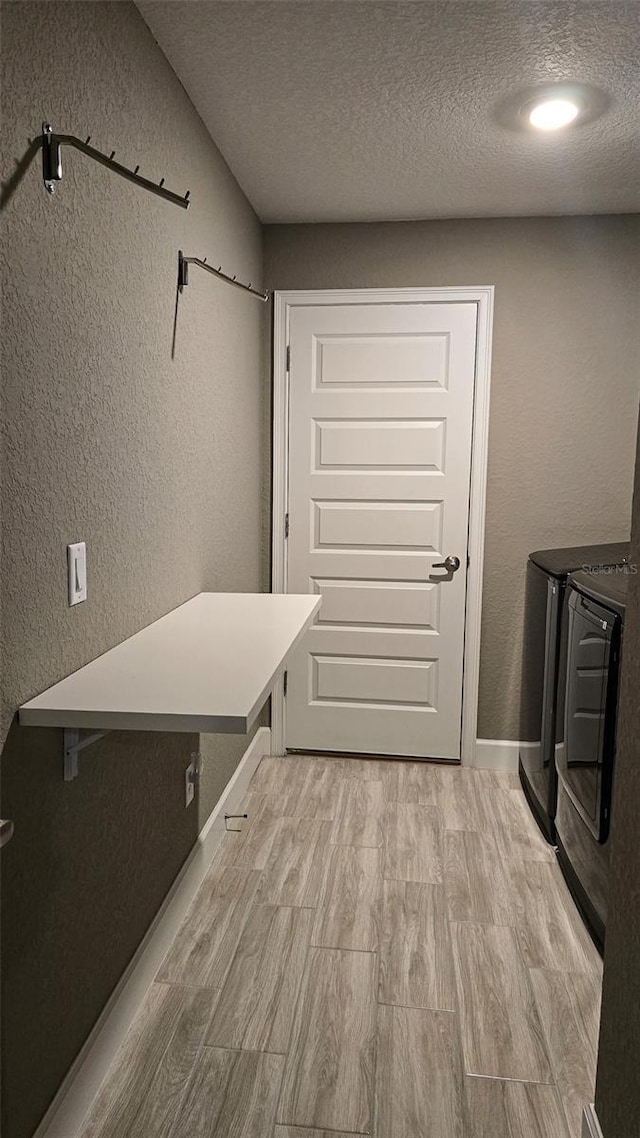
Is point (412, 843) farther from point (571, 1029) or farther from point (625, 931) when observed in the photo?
point (625, 931)

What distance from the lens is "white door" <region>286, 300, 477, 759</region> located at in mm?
3535

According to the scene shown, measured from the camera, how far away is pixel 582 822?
2434 mm

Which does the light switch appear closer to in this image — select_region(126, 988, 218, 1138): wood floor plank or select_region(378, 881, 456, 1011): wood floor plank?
select_region(126, 988, 218, 1138): wood floor plank

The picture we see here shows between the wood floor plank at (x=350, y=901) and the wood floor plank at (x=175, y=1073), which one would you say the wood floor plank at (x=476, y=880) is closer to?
the wood floor plank at (x=350, y=901)

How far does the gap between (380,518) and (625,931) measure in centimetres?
239

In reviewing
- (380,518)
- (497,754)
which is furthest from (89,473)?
(497,754)

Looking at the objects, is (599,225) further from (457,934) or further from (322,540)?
(457,934)

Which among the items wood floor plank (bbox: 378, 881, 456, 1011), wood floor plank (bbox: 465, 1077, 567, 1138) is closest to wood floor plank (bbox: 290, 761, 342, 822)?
wood floor plank (bbox: 378, 881, 456, 1011)

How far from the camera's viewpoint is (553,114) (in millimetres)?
2385

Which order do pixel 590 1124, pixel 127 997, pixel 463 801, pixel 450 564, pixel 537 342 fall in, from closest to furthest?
pixel 590 1124 < pixel 127 997 < pixel 463 801 < pixel 537 342 < pixel 450 564

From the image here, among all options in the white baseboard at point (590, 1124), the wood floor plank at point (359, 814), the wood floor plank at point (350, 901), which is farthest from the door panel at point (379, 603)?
the white baseboard at point (590, 1124)

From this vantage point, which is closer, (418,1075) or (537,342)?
(418,1075)

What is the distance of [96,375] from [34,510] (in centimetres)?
42

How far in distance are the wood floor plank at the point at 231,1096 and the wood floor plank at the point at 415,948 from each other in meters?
0.38
